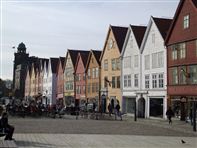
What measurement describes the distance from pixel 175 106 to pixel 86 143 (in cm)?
2538

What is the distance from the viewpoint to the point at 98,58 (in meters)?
66.1

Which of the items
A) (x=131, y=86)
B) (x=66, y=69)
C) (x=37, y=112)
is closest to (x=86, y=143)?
(x=37, y=112)

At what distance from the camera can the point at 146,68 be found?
158 feet

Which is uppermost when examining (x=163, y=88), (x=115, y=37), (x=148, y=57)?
(x=115, y=37)

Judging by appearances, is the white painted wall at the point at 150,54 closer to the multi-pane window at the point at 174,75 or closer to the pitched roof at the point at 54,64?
the multi-pane window at the point at 174,75

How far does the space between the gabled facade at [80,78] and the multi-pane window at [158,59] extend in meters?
26.1

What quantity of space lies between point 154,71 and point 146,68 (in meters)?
2.27

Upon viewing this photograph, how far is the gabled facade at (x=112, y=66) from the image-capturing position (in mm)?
56912

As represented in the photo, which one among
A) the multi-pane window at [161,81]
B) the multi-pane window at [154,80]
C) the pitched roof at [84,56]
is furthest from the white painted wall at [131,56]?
the pitched roof at [84,56]

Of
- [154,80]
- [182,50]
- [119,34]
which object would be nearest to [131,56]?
[119,34]

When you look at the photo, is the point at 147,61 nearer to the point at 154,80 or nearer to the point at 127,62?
the point at 154,80

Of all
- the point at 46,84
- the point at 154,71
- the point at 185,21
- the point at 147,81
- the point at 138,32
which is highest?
the point at 138,32

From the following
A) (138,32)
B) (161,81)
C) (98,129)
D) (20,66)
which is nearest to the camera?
(98,129)

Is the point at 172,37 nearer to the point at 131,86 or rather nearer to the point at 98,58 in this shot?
the point at 131,86
